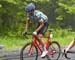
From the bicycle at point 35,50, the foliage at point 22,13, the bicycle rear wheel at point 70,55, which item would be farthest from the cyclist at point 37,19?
the foliage at point 22,13

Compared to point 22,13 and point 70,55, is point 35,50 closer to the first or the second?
point 70,55

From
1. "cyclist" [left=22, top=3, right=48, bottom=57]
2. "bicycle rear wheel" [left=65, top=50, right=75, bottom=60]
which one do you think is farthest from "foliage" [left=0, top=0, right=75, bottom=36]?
"cyclist" [left=22, top=3, right=48, bottom=57]

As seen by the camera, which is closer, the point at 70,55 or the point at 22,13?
the point at 70,55

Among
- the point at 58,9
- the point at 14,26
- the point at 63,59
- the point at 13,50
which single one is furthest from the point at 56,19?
the point at 63,59

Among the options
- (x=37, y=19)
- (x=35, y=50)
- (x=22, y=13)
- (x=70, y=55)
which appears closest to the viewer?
(x=37, y=19)

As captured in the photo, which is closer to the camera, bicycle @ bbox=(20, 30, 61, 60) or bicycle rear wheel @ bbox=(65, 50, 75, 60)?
bicycle @ bbox=(20, 30, 61, 60)

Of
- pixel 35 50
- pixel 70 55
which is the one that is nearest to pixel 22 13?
pixel 70 55

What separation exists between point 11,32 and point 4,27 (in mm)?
800

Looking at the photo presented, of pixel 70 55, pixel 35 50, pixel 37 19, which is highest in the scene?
pixel 37 19

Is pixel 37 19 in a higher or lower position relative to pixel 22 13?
higher

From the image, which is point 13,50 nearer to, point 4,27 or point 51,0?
point 4,27

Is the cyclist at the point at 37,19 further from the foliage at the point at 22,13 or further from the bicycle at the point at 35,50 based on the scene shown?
the foliage at the point at 22,13

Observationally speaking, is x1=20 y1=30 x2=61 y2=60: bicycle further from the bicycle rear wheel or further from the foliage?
the foliage

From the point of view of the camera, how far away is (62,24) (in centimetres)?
2877
